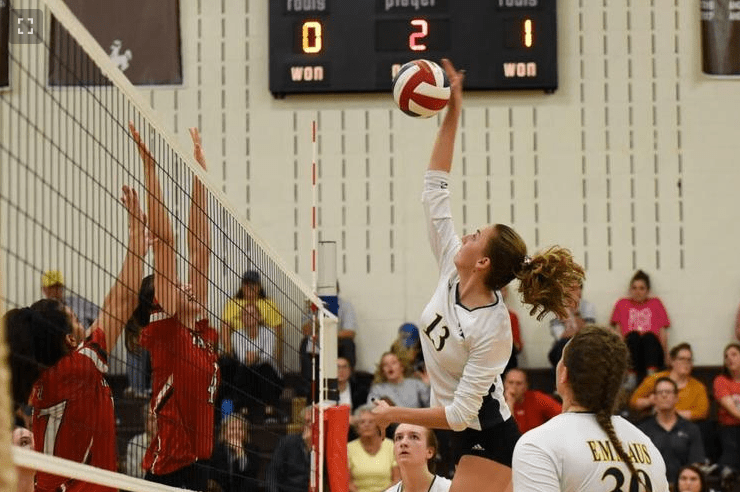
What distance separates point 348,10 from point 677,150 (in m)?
3.98

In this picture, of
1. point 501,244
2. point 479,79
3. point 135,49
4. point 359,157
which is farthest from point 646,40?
point 501,244

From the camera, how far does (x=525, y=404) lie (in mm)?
11867

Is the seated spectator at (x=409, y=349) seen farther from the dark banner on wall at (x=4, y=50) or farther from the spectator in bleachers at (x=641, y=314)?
the dark banner on wall at (x=4, y=50)

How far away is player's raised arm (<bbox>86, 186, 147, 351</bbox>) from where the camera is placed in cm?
552

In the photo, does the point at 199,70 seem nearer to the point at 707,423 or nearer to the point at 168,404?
the point at 707,423

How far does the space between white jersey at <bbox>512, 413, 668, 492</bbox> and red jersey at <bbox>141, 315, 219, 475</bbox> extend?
2326mm

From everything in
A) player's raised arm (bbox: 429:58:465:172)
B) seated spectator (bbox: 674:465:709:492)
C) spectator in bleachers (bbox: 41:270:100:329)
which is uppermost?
player's raised arm (bbox: 429:58:465:172)

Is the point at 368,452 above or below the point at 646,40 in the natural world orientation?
below

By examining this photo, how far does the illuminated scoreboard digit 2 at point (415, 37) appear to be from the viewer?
1321 cm

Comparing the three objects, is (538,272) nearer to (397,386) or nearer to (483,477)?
(483,477)

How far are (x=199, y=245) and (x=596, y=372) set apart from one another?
271 cm

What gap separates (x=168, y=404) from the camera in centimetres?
604

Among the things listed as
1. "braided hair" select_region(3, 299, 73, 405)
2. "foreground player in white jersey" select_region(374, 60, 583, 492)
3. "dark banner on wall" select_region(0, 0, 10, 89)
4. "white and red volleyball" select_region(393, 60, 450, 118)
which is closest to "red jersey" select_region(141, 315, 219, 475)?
"braided hair" select_region(3, 299, 73, 405)

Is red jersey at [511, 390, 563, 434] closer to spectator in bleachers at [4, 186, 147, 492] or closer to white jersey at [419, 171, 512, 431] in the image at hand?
white jersey at [419, 171, 512, 431]
